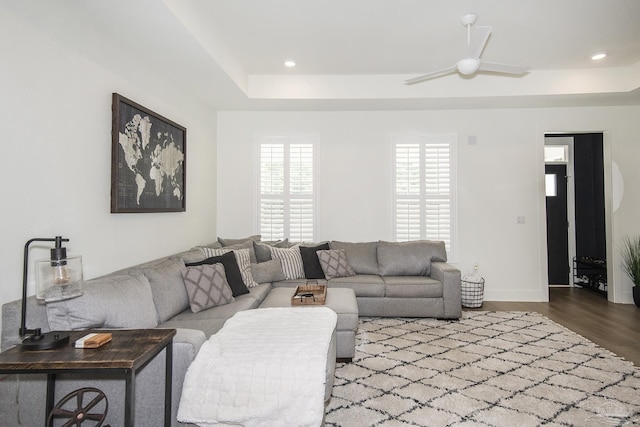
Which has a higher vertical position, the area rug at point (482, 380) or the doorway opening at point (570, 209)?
the doorway opening at point (570, 209)

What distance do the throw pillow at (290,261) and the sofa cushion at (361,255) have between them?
2.05ft

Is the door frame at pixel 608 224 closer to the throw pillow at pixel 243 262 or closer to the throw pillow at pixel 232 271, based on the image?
the throw pillow at pixel 243 262

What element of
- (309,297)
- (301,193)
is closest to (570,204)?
(301,193)

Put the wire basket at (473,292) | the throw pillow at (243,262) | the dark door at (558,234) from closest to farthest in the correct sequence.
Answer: the throw pillow at (243,262)
the wire basket at (473,292)
the dark door at (558,234)

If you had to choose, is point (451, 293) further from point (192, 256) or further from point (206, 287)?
point (192, 256)

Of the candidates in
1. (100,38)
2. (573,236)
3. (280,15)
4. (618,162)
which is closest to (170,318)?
(100,38)

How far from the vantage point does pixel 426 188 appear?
199 inches

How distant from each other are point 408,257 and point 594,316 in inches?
91.0

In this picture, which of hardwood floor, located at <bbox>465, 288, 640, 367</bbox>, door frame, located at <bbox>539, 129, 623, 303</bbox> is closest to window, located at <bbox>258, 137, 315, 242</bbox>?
hardwood floor, located at <bbox>465, 288, 640, 367</bbox>

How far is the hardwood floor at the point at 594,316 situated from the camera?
11.0ft

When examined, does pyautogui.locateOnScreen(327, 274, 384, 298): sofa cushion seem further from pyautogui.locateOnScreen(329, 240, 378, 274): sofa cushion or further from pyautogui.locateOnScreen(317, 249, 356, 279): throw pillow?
pyautogui.locateOnScreen(329, 240, 378, 274): sofa cushion

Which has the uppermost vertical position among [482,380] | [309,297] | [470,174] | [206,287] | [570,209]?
[470,174]

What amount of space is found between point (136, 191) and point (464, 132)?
169 inches

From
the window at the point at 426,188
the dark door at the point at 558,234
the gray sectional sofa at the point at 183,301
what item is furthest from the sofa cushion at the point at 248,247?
the dark door at the point at 558,234
